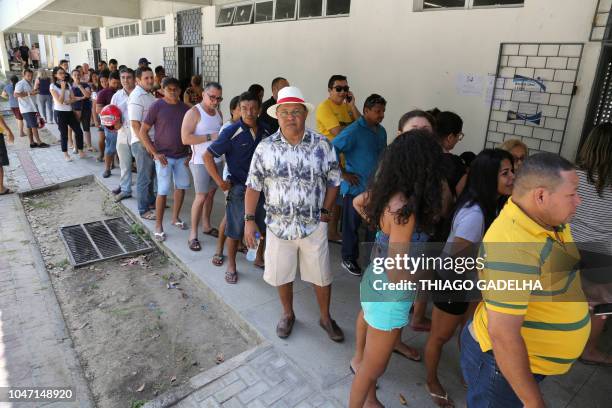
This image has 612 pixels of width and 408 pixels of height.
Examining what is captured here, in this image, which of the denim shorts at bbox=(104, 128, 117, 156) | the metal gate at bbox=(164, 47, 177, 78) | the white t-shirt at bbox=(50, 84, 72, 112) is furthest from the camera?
the metal gate at bbox=(164, 47, 177, 78)

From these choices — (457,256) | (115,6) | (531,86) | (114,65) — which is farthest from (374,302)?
(115,6)

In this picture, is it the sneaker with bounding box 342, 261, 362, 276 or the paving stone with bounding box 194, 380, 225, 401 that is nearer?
the paving stone with bounding box 194, 380, 225, 401

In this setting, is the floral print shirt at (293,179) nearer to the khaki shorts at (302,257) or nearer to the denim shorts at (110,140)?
the khaki shorts at (302,257)

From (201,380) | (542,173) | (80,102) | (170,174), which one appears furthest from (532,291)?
(80,102)

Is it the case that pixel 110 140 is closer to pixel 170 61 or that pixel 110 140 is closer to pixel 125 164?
pixel 125 164

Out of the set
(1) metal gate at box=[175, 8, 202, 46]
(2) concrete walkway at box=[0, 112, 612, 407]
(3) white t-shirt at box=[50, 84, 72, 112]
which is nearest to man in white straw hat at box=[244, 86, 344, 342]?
(2) concrete walkway at box=[0, 112, 612, 407]

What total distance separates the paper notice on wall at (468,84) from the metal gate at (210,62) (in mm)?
5680

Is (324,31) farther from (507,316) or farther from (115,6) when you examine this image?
(115,6)

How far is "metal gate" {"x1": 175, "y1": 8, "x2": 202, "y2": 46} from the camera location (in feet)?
29.3

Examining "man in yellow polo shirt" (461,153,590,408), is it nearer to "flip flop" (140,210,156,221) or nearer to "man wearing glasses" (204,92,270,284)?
"man wearing glasses" (204,92,270,284)

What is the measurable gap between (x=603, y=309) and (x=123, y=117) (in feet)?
18.9

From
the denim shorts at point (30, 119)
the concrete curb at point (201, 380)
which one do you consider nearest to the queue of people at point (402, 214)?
the concrete curb at point (201, 380)

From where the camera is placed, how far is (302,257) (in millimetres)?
2783

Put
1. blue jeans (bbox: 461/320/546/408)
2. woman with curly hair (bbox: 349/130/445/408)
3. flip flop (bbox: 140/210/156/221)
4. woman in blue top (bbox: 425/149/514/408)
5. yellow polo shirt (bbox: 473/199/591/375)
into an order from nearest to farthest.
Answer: yellow polo shirt (bbox: 473/199/591/375) → blue jeans (bbox: 461/320/546/408) → woman with curly hair (bbox: 349/130/445/408) → woman in blue top (bbox: 425/149/514/408) → flip flop (bbox: 140/210/156/221)
